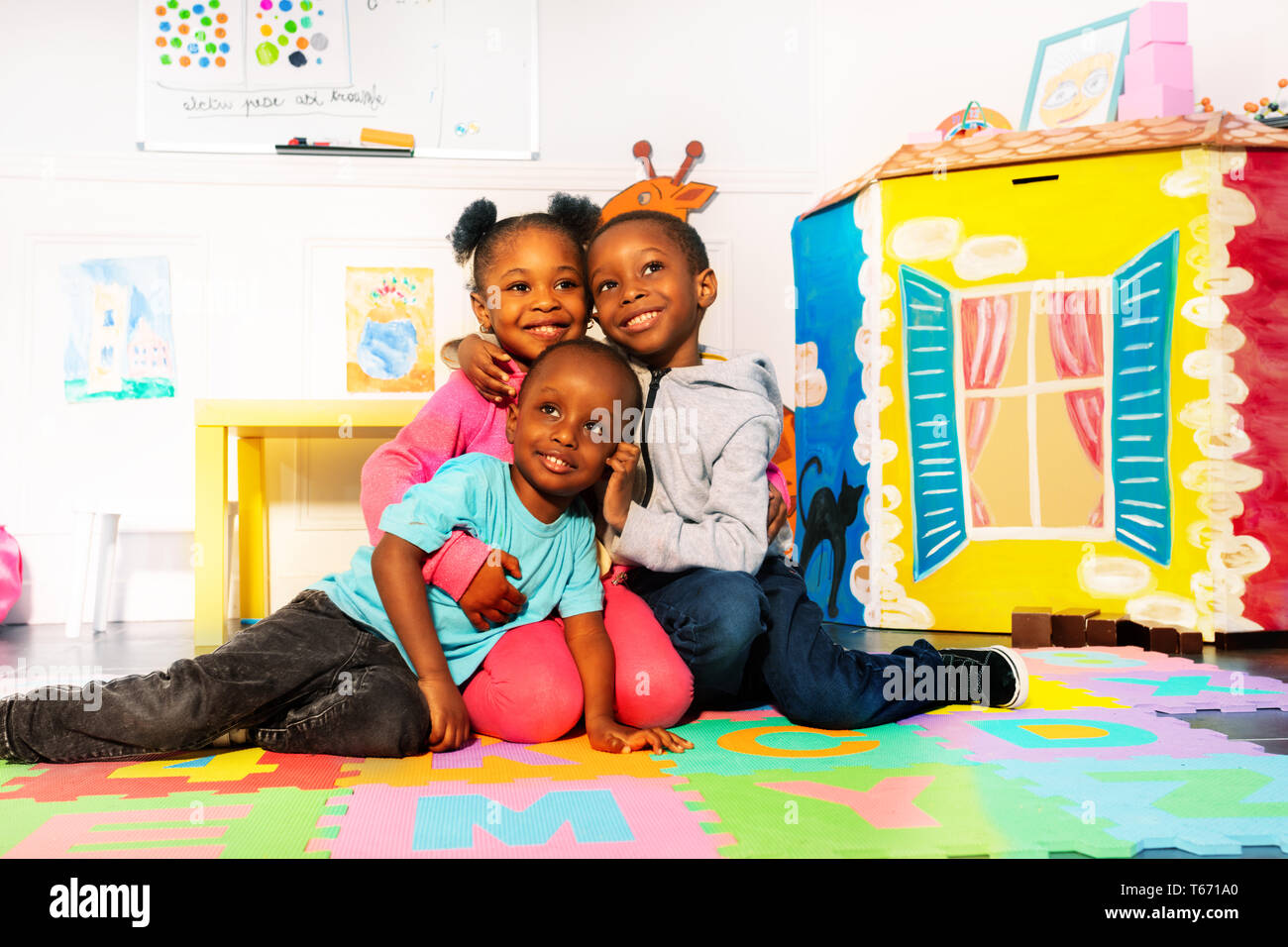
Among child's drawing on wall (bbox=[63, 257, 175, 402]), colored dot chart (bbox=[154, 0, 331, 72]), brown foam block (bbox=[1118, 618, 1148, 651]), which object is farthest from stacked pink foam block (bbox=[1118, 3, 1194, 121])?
child's drawing on wall (bbox=[63, 257, 175, 402])

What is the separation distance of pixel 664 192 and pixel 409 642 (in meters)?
1.78

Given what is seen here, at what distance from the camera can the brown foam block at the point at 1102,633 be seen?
6.03 ft

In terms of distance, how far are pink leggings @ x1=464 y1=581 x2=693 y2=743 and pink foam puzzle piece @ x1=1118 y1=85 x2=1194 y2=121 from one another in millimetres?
1802

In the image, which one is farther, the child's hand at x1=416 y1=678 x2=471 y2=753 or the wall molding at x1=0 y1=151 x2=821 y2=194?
the wall molding at x1=0 y1=151 x2=821 y2=194

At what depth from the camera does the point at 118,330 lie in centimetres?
235

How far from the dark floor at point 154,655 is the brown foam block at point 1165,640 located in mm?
49

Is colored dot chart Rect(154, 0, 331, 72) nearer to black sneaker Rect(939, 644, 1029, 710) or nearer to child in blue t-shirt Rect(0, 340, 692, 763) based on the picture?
child in blue t-shirt Rect(0, 340, 692, 763)

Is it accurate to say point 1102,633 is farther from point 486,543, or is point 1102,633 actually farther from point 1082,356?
point 486,543

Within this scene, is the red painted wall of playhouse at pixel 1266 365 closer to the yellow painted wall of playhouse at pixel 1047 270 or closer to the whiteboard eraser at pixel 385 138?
the yellow painted wall of playhouse at pixel 1047 270

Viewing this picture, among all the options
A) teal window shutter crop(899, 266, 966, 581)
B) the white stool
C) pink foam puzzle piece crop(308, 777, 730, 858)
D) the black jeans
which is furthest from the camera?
the white stool

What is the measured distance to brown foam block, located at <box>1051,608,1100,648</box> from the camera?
183 centimetres
